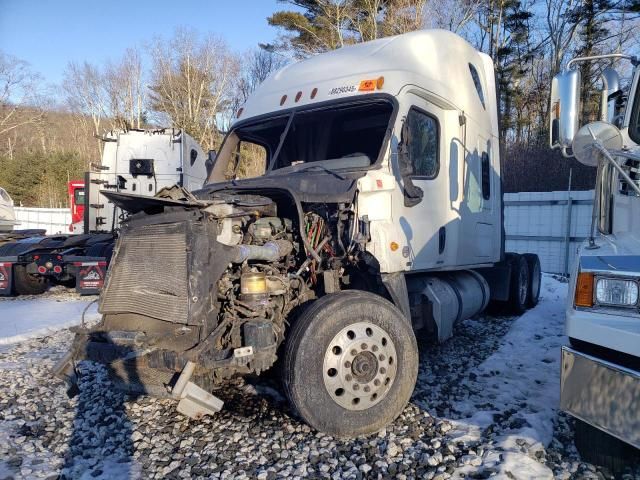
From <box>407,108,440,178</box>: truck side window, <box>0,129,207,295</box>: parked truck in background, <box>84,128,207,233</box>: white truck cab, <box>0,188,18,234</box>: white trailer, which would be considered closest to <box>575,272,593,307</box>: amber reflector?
<box>407,108,440,178</box>: truck side window

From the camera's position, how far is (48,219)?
88.6ft

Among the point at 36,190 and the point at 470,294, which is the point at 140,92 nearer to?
the point at 36,190

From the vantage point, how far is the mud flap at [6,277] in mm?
9484

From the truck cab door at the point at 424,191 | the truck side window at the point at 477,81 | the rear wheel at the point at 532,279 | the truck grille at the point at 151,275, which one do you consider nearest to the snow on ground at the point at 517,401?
the truck cab door at the point at 424,191

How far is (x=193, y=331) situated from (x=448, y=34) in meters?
4.53

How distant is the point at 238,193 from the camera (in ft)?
14.7


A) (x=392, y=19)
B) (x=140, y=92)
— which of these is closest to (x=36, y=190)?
(x=140, y=92)

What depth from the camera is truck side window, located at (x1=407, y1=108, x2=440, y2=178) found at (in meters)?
4.77

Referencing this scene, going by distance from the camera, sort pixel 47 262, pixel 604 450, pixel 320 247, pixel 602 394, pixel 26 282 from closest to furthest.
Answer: pixel 602 394 → pixel 604 450 → pixel 320 247 → pixel 47 262 → pixel 26 282

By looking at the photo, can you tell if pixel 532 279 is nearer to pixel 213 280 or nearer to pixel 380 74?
pixel 380 74

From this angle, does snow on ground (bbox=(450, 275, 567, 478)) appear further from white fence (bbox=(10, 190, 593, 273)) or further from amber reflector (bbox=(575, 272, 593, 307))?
white fence (bbox=(10, 190, 593, 273))

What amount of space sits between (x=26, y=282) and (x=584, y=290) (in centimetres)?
1021

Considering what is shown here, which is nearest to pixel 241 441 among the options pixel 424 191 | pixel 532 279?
pixel 424 191

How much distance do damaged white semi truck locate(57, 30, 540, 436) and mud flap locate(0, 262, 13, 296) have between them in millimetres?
6452
